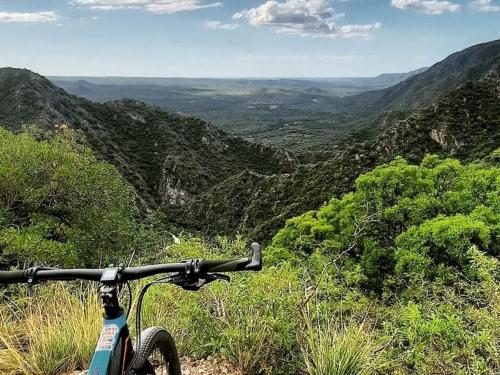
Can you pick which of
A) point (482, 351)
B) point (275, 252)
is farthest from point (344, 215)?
point (482, 351)

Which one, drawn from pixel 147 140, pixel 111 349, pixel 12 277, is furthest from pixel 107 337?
pixel 147 140

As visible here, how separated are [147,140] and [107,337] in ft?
311

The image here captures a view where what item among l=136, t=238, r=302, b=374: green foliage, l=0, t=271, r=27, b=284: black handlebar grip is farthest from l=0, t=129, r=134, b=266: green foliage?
l=0, t=271, r=27, b=284: black handlebar grip

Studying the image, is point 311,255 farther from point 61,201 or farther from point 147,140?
point 147,140

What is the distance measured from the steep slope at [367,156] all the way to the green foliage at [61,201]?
22228 millimetres

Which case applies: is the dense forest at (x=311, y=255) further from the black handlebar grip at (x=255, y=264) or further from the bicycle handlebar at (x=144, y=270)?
the black handlebar grip at (x=255, y=264)

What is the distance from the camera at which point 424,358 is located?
3857mm

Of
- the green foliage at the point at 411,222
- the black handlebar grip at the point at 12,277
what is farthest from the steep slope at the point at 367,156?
the black handlebar grip at the point at 12,277

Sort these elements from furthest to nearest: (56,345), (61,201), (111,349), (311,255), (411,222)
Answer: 1. (61,201)
2. (411,222)
3. (311,255)
4. (56,345)
5. (111,349)

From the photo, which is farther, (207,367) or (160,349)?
(207,367)

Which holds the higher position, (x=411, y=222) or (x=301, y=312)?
(x=301, y=312)

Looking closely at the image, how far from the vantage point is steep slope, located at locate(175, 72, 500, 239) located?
44625 millimetres

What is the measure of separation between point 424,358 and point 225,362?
1.67 meters

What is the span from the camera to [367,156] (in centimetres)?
5047
